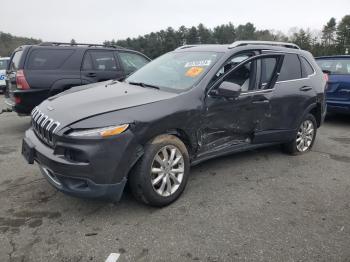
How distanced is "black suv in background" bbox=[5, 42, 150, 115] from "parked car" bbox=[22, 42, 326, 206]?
6.98 feet

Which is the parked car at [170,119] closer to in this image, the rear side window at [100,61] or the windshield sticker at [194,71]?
the windshield sticker at [194,71]

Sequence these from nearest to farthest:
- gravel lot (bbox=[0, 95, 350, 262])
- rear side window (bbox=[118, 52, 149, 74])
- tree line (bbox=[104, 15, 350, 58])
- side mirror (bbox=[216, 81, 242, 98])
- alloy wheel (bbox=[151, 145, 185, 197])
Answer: gravel lot (bbox=[0, 95, 350, 262]) → alloy wheel (bbox=[151, 145, 185, 197]) → side mirror (bbox=[216, 81, 242, 98]) → rear side window (bbox=[118, 52, 149, 74]) → tree line (bbox=[104, 15, 350, 58])

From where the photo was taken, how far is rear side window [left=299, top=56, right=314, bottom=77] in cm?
518

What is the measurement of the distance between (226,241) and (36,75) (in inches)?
195

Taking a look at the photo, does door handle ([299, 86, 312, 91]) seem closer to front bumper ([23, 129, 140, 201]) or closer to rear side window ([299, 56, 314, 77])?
rear side window ([299, 56, 314, 77])

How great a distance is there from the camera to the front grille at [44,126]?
3109 millimetres

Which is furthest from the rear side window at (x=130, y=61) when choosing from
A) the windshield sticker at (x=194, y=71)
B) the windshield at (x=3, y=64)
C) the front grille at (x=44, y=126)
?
the windshield at (x=3, y=64)

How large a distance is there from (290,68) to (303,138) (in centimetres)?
117

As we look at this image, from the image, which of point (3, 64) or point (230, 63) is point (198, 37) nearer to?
point (3, 64)

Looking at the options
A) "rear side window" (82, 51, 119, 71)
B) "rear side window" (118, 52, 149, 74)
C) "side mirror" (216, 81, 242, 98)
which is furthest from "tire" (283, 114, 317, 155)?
"rear side window" (82, 51, 119, 71)

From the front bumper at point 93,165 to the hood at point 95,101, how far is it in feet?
0.90

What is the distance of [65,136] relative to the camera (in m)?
2.94

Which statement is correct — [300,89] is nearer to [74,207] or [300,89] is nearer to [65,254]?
[74,207]

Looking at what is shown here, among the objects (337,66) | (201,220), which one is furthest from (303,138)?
(337,66)
